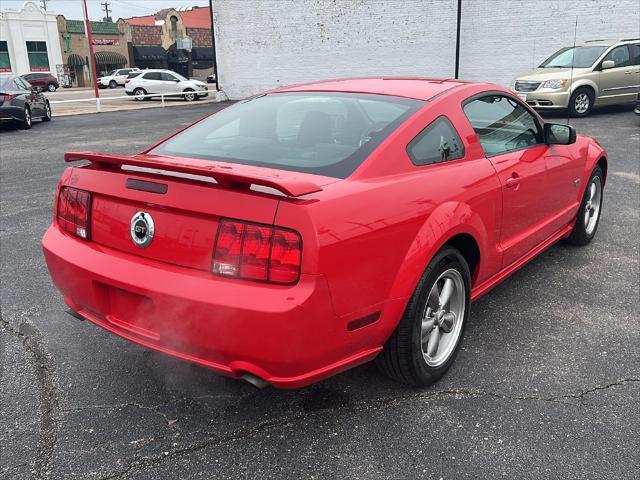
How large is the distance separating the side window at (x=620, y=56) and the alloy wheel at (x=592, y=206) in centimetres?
1128

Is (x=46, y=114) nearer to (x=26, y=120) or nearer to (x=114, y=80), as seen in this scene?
(x=26, y=120)

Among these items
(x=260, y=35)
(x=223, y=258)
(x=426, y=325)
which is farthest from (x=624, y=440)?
(x=260, y=35)

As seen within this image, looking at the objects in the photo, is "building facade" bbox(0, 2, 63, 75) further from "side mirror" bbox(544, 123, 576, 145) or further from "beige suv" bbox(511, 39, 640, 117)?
"side mirror" bbox(544, 123, 576, 145)

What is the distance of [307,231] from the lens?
2186mm

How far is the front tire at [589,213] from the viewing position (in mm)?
4941

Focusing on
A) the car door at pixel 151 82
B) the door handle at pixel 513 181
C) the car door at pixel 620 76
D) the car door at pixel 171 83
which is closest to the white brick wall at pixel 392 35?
the car door at pixel 171 83

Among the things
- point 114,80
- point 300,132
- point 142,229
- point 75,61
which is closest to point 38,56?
point 75,61

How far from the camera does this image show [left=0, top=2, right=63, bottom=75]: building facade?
2047 inches

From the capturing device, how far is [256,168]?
2695 mm

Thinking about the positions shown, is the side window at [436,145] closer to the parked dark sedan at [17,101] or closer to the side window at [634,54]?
the side window at [634,54]

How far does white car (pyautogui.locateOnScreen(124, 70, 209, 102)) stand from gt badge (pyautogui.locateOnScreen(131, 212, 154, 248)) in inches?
1100

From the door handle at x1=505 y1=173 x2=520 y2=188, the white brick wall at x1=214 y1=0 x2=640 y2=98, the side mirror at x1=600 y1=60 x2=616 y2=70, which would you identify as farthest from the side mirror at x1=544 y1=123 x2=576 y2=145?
the white brick wall at x1=214 y1=0 x2=640 y2=98

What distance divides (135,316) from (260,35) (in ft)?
86.9

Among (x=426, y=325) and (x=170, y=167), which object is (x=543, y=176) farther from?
(x=170, y=167)
